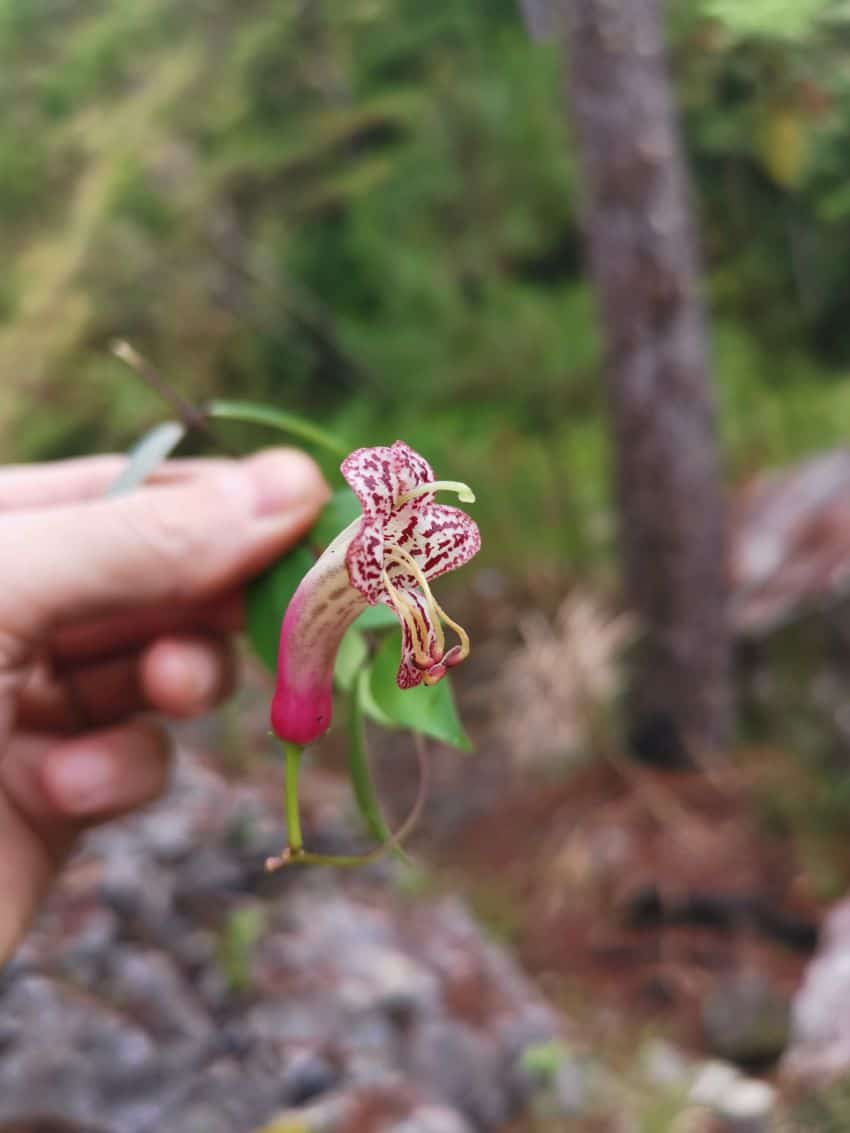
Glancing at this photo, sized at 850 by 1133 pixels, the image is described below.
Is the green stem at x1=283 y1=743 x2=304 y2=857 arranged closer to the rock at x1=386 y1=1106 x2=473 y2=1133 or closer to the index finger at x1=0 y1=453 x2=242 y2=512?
the index finger at x1=0 y1=453 x2=242 y2=512

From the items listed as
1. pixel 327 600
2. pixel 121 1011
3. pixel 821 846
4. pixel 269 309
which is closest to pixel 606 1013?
pixel 821 846

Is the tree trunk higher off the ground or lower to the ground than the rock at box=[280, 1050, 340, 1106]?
higher

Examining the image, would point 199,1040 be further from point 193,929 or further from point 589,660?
point 589,660

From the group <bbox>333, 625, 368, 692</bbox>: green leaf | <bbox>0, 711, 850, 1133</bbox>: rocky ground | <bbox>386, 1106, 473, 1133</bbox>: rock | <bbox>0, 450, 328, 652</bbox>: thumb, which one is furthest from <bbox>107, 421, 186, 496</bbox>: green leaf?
<bbox>386, 1106, 473, 1133</bbox>: rock

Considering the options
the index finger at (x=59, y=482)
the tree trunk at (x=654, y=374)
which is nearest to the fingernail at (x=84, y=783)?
the index finger at (x=59, y=482)

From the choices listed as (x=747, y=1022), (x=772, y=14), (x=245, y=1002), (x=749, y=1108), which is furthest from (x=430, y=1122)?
(x=772, y=14)

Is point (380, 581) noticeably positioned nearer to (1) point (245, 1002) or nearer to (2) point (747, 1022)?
(1) point (245, 1002)
